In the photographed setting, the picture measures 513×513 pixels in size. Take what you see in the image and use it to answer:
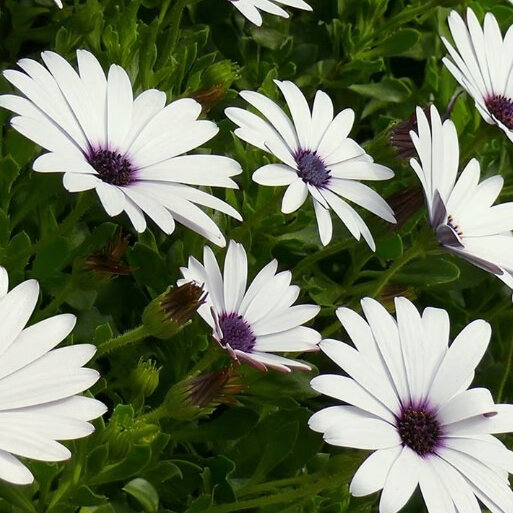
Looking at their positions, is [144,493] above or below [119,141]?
below

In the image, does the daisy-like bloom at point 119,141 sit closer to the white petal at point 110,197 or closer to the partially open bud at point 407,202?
the white petal at point 110,197

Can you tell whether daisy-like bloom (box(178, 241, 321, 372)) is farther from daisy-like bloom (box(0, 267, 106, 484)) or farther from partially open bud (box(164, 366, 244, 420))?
daisy-like bloom (box(0, 267, 106, 484))

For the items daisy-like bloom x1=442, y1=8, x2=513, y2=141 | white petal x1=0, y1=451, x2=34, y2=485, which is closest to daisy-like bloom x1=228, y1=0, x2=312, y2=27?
daisy-like bloom x1=442, y1=8, x2=513, y2=141

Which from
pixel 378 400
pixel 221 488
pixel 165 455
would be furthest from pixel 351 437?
pixel 165 455

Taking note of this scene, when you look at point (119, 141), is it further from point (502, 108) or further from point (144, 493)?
point (502, 108)

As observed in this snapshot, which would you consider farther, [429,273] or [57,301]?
[429,273]

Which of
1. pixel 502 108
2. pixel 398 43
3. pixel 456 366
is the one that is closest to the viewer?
pixel 456 366

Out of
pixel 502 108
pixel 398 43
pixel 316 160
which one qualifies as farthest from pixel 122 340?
pixel 398 43

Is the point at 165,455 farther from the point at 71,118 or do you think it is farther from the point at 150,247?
the point at 71,118
